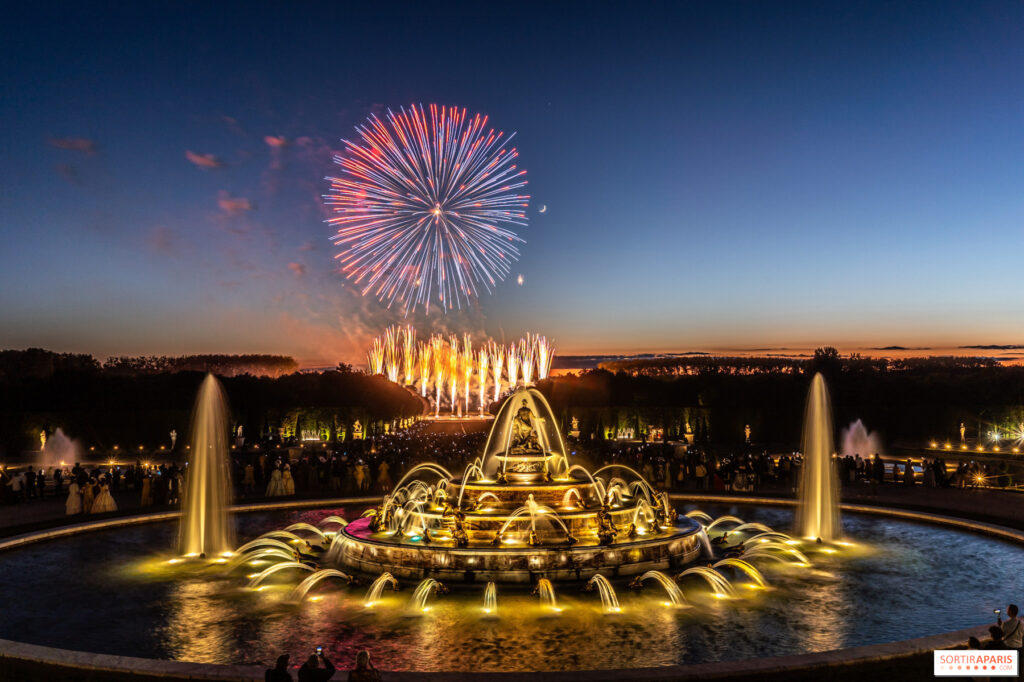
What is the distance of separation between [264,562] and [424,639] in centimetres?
730

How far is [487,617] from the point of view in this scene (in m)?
13.0

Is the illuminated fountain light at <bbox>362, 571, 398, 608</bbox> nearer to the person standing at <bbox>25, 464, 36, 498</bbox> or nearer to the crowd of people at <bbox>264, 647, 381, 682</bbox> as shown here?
the crowd of people at <bbox>264, 647, 381, 682</bbox>

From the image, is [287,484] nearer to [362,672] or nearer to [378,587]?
[378,587]

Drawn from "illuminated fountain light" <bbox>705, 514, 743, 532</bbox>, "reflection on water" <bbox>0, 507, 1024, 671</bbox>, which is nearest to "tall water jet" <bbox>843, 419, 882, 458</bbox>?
"illuminated fountain light" <bbox>705, 514, 743, 532</bbox>

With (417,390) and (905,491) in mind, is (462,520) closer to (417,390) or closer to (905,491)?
(905,491)

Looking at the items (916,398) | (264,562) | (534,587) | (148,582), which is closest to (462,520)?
(534,587)

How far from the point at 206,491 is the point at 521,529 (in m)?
9.08

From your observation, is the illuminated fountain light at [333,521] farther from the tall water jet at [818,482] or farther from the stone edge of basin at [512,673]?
the tall water jet at [818,482]

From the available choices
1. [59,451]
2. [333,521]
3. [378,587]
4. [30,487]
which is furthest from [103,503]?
[59,451]

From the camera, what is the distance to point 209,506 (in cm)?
1981

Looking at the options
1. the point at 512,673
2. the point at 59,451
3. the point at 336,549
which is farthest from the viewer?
the point at 59,451

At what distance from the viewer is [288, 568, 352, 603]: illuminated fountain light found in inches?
569

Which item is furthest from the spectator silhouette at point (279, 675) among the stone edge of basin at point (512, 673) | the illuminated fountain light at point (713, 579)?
the illuminated fountain light at point (713, 579)

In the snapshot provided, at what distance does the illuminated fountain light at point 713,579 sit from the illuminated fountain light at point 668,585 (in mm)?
637
